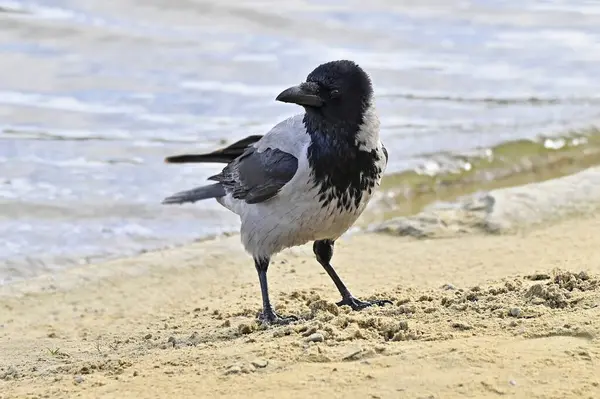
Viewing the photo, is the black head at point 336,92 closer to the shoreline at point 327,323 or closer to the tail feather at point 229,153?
the shoreline at point 327,323

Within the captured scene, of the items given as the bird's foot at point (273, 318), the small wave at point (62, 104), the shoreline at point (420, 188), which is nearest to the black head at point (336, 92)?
the bird's foot at point (273, 318)

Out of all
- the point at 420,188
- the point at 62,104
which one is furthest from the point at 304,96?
the point at 62,104

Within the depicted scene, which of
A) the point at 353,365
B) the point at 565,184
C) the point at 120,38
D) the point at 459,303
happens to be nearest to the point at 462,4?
the point at 120,38

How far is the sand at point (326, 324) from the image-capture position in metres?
4.81

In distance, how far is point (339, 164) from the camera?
6.39m

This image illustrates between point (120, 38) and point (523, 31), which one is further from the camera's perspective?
point (523, 31)

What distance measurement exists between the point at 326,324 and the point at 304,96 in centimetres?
142

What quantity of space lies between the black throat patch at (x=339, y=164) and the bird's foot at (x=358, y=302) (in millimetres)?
662

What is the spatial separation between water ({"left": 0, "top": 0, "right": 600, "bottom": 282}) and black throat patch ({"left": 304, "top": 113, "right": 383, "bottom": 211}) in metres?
3.31

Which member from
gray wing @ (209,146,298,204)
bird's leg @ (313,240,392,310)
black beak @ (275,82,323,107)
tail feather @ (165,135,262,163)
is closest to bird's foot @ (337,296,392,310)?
bird's leg @ (313,240,392,310)

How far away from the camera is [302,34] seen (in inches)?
632

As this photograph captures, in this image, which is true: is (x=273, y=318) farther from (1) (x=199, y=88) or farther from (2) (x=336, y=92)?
(1) (x=199, y=88)

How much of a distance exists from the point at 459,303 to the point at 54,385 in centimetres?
221

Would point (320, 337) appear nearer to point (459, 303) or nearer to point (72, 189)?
point (459, 303)
